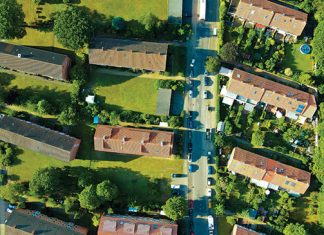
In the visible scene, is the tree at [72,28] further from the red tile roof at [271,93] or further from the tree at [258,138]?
the tree at [258,138]

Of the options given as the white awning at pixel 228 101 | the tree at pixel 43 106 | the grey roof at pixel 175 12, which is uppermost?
the grey roof at pixel 175 12

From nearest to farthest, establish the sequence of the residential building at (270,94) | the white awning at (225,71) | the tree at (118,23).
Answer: the residential building at (270,94)
the white awning at (225,71)
the tree at (118,23)

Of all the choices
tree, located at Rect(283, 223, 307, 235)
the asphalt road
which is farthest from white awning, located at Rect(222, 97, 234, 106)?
tree, located at Rect(283, 223, 307, 235)

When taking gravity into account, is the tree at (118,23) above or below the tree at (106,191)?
above

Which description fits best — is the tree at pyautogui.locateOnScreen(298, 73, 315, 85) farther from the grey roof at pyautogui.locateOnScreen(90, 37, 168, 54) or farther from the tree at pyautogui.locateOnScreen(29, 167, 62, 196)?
the tree at pyautogui.locateOnScreen(29, 167, 62, 196)

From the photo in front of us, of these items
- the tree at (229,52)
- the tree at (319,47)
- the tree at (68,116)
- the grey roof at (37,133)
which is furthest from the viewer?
the tree at (68,116)

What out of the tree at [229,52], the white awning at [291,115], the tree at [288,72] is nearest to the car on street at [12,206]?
the tree at [229,52]

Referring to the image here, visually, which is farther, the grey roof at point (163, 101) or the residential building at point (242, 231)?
the grey roof at point (163, 101)
